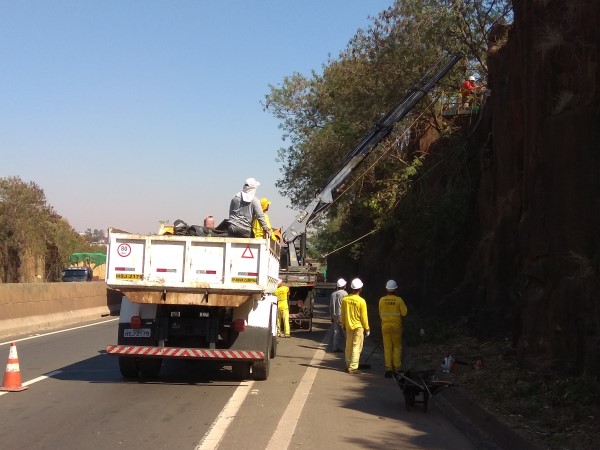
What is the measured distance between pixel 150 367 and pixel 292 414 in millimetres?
3663

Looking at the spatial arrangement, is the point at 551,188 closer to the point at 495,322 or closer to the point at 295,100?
the point at 495,322

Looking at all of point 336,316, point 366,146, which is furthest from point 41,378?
point 366,146

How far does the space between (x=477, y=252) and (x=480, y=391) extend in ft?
24.0

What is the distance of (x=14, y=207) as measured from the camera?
4641 cm

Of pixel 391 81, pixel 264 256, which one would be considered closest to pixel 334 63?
pixel 391 81

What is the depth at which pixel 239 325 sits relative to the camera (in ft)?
35.6

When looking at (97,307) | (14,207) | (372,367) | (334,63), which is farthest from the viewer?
(14,207)

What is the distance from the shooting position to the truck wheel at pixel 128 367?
11.3 meters

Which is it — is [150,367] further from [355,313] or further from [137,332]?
[355,313]

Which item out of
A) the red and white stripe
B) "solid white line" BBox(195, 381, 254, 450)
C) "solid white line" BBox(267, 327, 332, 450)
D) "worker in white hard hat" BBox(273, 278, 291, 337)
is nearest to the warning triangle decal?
the red and white stripe

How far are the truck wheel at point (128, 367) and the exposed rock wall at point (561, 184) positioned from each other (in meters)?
6.11

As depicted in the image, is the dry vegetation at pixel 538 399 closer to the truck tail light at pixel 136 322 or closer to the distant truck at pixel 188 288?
the distant truck at pixel 188 288

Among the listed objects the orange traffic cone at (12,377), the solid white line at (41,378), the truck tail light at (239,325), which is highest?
the truck tail light at (239,325)

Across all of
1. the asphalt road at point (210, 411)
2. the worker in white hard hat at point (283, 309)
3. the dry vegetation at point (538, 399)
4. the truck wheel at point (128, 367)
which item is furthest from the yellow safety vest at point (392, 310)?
the worker in white hard hat at point (283, 309)
